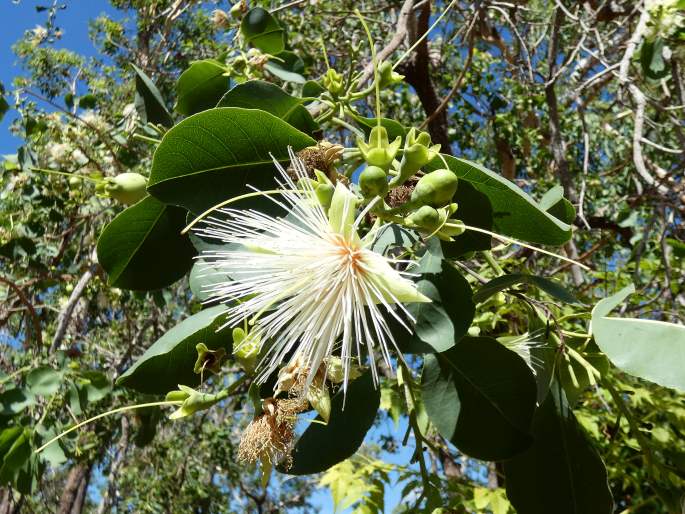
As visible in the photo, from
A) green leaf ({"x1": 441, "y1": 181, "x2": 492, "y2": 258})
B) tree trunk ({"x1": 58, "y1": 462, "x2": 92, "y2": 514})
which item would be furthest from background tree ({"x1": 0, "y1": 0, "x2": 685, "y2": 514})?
tree trunk ({"x1": 58, "y1": 462, "x2": 92, "y2": 514})

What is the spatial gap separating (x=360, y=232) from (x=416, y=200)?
17 cm

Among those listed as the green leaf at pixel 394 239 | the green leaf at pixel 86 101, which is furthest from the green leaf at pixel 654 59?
the green leaf at pixel 86 101

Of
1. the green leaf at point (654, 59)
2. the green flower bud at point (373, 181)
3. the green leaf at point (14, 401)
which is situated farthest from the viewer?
the green leaf at point (14, 401)

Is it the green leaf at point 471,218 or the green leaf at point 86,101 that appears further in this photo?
the green leaf at point 86,101

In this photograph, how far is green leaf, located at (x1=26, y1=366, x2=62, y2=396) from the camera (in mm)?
2041

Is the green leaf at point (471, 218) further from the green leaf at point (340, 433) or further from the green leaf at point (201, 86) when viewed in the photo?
the green leaf at point (201, 86)

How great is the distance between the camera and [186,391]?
2.45 ft

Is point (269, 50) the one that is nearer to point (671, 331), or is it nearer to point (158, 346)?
point (158, 346)

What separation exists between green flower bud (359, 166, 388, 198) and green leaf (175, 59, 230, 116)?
1.86ft

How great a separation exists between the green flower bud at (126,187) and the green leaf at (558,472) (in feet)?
2.20

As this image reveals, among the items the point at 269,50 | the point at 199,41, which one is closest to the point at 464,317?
the point at 269,50

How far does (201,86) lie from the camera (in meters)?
1.12

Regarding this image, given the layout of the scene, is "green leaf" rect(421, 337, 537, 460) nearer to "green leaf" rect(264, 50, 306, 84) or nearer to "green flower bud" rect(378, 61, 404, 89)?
"green flower bud" rect(378, 61, 404, 89)

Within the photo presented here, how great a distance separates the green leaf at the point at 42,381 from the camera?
204 cm
